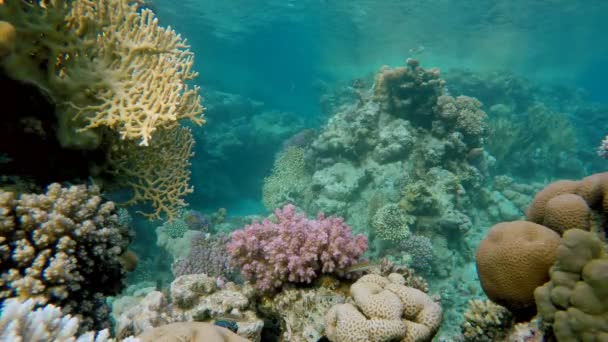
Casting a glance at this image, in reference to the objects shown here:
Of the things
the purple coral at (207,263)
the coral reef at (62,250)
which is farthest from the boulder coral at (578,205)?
the purple coral at (207,263)

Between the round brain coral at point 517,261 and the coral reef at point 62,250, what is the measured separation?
3859mm

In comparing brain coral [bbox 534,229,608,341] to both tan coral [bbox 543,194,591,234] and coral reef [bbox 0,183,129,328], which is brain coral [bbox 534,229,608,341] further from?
coral reef [bbox 0,183,129,328]

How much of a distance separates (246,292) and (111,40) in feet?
10.6

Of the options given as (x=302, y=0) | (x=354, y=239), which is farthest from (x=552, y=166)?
(x=302, y=0)

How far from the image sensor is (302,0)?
30172 millimetres

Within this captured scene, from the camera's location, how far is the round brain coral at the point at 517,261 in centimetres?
278

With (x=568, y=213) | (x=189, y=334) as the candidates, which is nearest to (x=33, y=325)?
(x=189, y=334)

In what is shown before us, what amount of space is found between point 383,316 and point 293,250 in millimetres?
1246

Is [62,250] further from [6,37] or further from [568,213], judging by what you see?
[568,213]

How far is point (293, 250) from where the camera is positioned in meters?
3.62

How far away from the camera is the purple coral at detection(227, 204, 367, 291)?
11.7 ft

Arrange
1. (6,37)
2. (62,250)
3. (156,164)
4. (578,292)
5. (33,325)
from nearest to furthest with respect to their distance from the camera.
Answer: (33,325) < (578,292) < (6,37) < (62,250) < (156,164)

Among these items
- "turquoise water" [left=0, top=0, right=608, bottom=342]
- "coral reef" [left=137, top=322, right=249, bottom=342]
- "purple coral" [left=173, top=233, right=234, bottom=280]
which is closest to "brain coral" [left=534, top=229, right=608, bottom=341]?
"turquoise water" [left=0, top=0, right=608, bottom=342]

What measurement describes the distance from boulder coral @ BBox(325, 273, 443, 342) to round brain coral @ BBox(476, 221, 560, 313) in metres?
0.63
